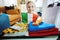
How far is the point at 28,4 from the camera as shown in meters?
1.29

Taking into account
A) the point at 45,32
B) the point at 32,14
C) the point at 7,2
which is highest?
the point at 7,2

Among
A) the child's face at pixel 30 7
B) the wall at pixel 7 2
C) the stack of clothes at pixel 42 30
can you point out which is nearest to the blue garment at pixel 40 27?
the stack of clothes at pixel 42 30

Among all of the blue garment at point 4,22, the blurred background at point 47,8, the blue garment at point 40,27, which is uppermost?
the blurred background at point 47,8

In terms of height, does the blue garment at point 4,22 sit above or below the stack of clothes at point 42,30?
above

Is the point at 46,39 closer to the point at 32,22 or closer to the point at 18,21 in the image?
the point at 32,22

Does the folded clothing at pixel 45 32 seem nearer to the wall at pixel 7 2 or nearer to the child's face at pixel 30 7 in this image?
the child's face at pixel 30 7

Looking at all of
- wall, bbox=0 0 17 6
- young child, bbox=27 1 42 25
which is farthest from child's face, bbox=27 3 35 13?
wall, bbox=0 0 17 6

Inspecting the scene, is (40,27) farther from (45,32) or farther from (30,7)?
(30,7)

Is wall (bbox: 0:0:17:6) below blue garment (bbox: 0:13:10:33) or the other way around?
the other way around

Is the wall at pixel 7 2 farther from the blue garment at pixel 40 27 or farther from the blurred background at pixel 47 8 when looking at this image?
the blue garment at pixel 40 27

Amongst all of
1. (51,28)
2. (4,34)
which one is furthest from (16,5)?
(51,28)

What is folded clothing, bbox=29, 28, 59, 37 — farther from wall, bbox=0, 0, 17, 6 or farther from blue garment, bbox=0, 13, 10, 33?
wall, bbox=0, 0, 17, 6

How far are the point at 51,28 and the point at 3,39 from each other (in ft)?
1.67

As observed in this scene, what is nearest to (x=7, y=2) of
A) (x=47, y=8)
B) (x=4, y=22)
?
(x=4, y=22)
